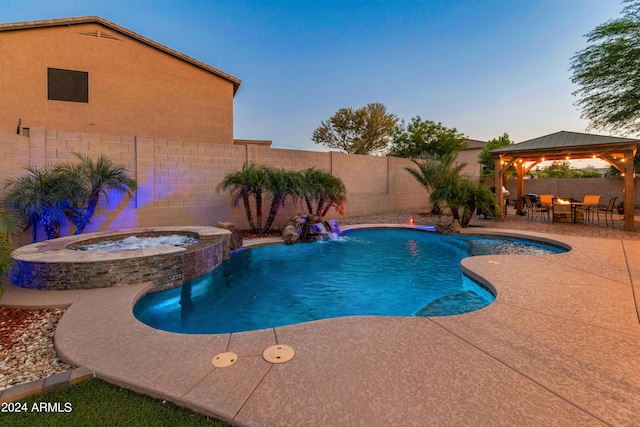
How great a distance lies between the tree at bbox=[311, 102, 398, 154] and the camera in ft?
98.3

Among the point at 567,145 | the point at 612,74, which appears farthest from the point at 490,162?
the point at 567,145

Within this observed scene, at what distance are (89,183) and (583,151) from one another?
15.3m

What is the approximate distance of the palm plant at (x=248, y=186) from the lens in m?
9.11

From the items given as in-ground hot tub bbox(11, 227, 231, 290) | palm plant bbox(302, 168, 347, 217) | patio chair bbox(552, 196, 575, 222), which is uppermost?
palm plant bbox(302, 168, 347, 217)

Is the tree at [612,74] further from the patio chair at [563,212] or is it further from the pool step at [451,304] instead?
the pool step at [451,304]

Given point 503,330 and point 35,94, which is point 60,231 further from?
point 503,330

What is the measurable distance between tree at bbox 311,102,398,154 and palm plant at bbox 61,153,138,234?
24113 mm

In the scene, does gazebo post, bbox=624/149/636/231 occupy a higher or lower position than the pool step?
higher

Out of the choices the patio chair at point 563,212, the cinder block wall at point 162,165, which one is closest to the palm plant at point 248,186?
the cinder block wall at point 162,165

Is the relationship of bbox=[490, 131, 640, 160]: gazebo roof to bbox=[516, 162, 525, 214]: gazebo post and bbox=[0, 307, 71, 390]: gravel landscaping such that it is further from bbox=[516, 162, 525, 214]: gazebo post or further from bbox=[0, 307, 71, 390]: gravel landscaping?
bbox=[0, 307, 71, 390]: gravel landscaping

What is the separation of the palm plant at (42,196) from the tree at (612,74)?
18980 millimetres

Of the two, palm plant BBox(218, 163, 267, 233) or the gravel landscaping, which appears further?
palm plant BBox(218, 163, 267, 233)

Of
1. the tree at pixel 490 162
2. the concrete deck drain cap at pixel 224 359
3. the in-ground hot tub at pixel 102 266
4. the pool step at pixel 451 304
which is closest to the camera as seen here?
the concrete deck drain cap at pixel 224 359

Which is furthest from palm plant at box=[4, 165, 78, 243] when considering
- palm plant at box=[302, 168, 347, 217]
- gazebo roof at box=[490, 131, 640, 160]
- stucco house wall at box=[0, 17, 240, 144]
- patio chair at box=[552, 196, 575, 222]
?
patio chair at box=[552, 196, 575, 222]
